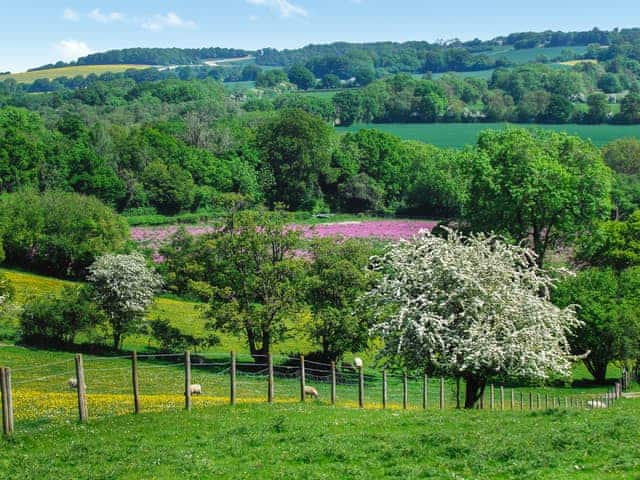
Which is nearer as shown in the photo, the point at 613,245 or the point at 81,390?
the point at 81,390

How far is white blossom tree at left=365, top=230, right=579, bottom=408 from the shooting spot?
25.2m

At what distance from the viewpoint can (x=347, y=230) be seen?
318 feet

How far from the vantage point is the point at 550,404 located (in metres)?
36.9

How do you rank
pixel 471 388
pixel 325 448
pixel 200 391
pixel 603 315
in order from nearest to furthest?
pixel 325 448, pixel 471 388, pixel 200 391, pixel 603 315

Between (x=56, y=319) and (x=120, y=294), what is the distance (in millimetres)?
4211

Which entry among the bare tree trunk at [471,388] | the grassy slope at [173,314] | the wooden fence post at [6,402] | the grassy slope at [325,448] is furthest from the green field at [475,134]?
the wooden fence post at [6,402]

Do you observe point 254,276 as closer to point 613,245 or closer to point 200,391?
point 200,391

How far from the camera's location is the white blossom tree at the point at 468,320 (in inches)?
991

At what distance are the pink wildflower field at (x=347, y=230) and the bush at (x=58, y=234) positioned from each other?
11.6m

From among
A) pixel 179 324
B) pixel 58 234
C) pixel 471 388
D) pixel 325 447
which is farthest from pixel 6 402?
pixel 58 234

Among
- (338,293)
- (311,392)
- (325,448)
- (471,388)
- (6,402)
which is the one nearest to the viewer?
(325,448)

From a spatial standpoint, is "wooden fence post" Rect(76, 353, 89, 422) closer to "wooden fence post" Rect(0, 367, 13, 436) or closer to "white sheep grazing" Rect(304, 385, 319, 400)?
"wooden fence post" Rect(0, 367, 13, 436)

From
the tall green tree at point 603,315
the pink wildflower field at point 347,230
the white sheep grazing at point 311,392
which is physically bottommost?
the pink wildflower field at point 347,230

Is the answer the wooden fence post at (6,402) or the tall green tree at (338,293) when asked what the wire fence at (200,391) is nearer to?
the wooden fence post at (6,402)
